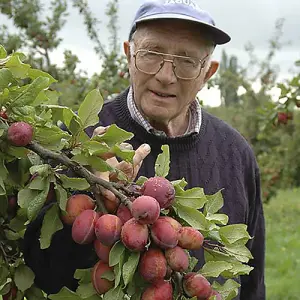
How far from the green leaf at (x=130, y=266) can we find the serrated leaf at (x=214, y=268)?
A: 0.16 metres

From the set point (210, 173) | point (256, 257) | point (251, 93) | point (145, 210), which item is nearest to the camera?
point (145, 210)

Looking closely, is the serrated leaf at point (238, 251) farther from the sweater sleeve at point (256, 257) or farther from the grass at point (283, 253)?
the grass at point (283, 253)

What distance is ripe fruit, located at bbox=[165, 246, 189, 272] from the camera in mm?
1193

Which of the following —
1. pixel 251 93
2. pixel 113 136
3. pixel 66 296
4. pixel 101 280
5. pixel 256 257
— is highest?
pixel 113 136

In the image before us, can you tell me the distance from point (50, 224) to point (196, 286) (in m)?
0.32

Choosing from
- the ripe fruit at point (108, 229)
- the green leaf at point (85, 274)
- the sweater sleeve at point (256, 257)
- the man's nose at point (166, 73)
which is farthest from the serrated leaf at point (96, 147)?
the sweater sleeve at point (256, 257)

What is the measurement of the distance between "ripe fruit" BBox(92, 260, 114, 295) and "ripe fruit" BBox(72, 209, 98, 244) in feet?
0.18

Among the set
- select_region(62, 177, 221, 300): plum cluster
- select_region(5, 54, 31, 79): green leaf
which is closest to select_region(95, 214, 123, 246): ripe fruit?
select_region(62, 177, 221, 300): plum cluster

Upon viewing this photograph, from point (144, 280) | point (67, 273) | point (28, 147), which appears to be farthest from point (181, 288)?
point (67, 273)

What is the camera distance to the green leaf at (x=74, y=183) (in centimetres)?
125

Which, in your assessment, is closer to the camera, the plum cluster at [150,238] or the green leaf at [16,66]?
the plum cluster at [150,238]

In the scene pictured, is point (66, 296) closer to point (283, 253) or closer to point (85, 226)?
point (85, 226)

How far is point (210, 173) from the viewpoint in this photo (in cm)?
206

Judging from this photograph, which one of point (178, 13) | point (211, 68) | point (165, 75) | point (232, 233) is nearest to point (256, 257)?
point (211, 68)
